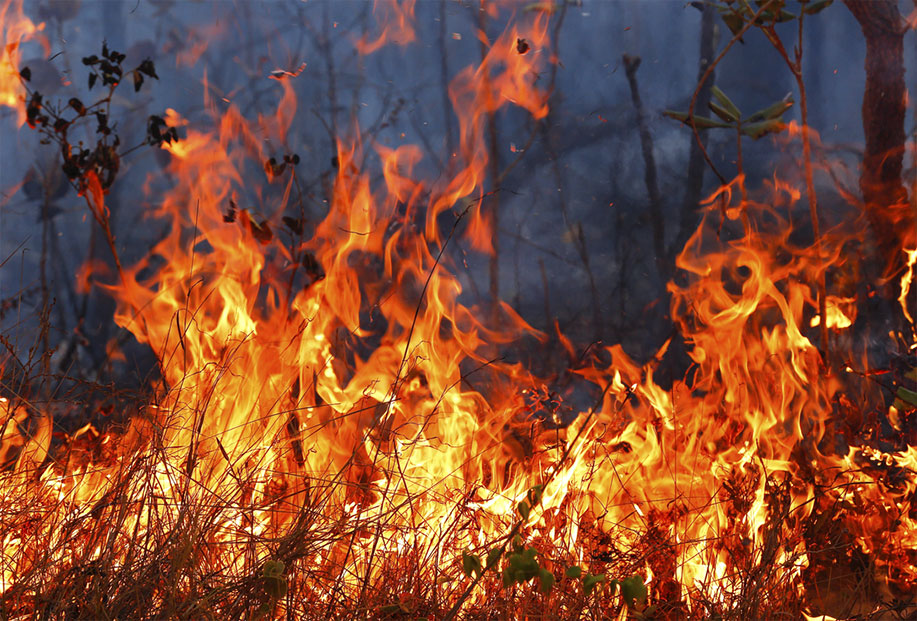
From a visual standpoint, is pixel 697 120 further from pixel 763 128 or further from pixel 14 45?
pixel 14 45

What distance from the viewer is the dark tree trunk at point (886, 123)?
2.63m

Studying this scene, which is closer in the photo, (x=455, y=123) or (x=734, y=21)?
(x=734, y=21)

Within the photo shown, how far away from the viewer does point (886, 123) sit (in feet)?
8.65

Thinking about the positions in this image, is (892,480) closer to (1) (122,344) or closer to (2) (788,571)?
(2) (788,571)

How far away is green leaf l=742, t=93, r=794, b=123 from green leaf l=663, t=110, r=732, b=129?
12 cm

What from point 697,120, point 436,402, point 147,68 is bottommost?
point 436,402

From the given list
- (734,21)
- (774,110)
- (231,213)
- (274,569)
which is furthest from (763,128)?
(274,569)

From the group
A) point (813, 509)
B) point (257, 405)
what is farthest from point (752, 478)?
point (257, 405)

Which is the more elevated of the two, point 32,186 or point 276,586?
point 32,186

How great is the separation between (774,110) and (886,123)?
39cm

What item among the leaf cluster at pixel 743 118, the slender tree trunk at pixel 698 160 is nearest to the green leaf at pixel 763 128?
the leaf cluster at pixel 743 118

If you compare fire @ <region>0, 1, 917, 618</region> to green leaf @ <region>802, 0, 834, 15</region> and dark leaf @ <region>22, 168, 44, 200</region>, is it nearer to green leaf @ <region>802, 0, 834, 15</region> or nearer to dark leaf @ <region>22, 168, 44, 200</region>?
dark leaf @ <region>22, 168, 44, 200</region>

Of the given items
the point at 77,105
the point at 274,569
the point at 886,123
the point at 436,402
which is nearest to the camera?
the point at 274,569

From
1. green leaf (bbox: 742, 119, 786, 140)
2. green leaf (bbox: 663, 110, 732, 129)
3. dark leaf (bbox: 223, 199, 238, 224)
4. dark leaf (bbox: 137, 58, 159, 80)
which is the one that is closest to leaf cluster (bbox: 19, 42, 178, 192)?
dark leaf (bbox: 137, 58, 159, 80)
